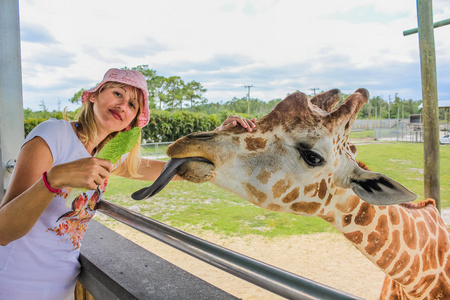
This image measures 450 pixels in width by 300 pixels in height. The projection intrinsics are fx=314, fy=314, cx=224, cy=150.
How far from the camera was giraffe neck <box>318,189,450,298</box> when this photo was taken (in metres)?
0.89

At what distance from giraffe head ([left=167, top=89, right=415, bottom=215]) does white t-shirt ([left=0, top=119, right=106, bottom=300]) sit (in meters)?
0.35

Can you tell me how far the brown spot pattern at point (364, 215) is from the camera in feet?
2.93

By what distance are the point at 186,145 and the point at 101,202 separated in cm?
51

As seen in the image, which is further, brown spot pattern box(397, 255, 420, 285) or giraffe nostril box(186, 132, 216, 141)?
brown spot pattern box(397, 255, 420, 285)

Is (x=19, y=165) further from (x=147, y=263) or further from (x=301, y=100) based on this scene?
(x=301, y=100)

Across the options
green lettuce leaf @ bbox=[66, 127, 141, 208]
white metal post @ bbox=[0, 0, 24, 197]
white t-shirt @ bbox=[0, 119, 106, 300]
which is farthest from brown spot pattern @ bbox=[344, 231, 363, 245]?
white metal post @ bbox=[0, 0, 24, 197]

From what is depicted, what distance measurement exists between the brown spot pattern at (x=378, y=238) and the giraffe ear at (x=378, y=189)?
204 mm

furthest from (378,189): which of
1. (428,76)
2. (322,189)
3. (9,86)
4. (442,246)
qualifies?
(9,86)

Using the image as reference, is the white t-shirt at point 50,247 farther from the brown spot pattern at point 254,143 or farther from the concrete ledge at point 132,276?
the brown spot pattern at point 254,143

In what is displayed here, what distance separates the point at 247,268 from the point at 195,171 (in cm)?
25

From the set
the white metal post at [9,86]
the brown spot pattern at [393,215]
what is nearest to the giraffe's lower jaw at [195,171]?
the brown spot pattern at [393,215]

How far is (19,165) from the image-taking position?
2.29 ft

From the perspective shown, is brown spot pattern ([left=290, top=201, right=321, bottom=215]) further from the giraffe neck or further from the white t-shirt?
the white t-shirt

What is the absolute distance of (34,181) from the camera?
70cm
